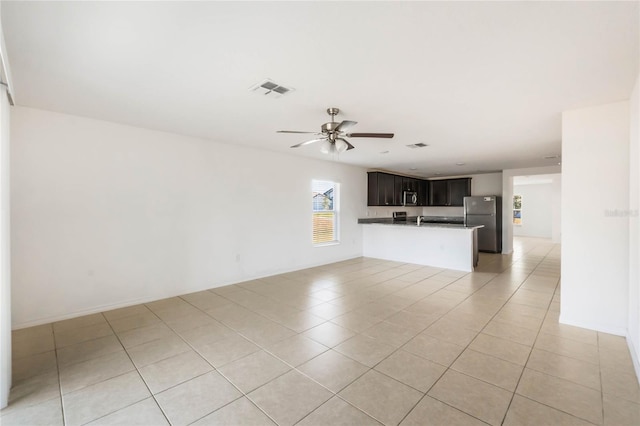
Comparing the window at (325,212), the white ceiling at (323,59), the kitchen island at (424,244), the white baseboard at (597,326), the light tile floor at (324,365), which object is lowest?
the light tile floor at (324,365)

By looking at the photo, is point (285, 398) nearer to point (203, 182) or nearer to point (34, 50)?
point (34, 50)

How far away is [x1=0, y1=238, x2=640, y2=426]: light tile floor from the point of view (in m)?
1.83

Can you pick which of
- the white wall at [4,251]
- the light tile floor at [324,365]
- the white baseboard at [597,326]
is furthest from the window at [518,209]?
the white wall at [4,251]

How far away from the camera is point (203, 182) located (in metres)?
4.51

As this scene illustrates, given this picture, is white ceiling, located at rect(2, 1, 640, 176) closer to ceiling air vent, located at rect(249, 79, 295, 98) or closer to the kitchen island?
ceiling air vent, located at rect(249, 79, 295, 98)

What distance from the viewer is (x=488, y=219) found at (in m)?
8.23

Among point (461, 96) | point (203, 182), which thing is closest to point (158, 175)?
point (203, 182)

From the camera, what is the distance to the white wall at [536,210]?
37.4 feet

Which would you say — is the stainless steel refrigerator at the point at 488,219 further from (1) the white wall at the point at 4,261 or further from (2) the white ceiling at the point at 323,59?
(1) the white wall at the point at 4,261

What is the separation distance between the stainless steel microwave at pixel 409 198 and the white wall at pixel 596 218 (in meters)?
5.66

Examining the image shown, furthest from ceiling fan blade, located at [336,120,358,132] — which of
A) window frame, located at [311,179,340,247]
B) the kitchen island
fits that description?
the kitchen island

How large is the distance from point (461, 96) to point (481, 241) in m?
6.92

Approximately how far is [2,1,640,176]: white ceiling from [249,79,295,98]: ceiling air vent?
0.07 metres

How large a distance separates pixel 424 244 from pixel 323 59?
17.3 feet
